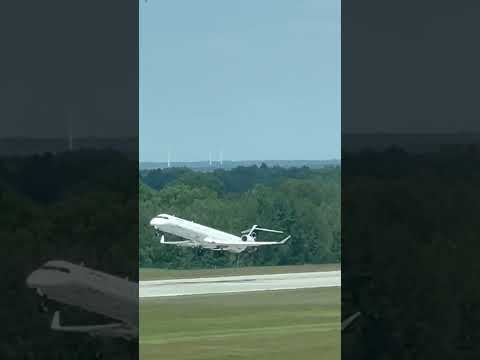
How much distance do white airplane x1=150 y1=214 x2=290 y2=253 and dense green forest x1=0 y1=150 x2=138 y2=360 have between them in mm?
19070

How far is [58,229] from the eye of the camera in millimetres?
3135

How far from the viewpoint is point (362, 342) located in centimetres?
339

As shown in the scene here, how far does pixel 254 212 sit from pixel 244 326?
131 inches

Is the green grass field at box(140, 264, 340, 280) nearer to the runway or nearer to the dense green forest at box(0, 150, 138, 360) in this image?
the runway

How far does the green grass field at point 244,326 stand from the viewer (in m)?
19.2

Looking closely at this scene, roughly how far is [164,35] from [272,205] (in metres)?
4.82

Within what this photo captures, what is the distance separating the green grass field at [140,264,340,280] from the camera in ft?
74.9

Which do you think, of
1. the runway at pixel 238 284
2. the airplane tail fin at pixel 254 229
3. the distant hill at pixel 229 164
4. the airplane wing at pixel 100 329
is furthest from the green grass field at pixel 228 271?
the airplane wing at pixel 100 329

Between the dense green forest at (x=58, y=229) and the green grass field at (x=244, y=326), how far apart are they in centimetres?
1529

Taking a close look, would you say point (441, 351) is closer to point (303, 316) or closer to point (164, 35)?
point (303, 316)

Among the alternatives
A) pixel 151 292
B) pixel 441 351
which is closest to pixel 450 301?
pixel 441 351

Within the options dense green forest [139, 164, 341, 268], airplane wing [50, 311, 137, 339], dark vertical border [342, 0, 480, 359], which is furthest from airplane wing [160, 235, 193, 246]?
airplane wing [50, 311, 137, 339]

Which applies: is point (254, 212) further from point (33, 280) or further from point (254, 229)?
point (33, 280)

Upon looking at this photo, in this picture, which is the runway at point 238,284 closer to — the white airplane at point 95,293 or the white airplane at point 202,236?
the white airplane at point 202,236
